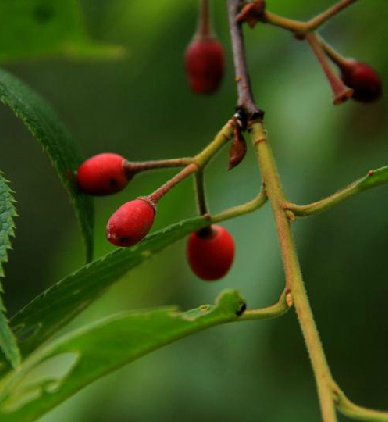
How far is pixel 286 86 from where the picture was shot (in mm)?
3109

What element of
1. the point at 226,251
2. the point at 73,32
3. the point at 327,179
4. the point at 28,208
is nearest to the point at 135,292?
the point at 327,179

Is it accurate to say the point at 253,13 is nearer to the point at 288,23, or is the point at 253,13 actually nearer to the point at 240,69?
the point at 288,23

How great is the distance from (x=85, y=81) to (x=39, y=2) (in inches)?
116

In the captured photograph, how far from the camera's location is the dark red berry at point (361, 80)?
188cm

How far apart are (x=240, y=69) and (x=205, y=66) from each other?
0.54 meters

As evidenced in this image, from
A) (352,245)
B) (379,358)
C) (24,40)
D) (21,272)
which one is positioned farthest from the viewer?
(21,272)

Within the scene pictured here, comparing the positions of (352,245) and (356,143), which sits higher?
(356,143)

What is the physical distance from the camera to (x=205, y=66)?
86.5 inches

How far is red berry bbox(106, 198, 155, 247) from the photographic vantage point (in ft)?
4.65

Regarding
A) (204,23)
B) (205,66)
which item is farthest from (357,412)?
(204,23)

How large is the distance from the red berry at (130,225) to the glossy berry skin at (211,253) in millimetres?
248

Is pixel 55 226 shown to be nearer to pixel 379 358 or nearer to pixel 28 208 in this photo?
pixel 28 208

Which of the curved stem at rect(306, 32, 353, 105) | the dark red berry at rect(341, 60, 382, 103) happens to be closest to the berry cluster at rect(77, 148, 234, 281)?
the curved stem at rect(306, 32, 353, 105)

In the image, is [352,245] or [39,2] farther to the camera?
[352,245]
